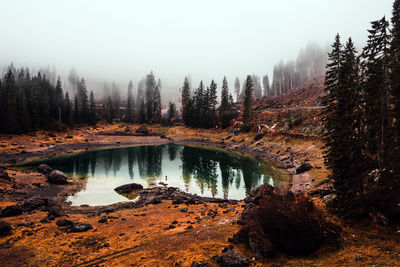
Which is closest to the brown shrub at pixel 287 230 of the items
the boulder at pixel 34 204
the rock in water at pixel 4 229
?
the rock in water at pixel 4 229

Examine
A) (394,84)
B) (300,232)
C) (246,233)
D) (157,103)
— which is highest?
(157,103)

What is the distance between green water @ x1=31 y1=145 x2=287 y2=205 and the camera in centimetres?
4028

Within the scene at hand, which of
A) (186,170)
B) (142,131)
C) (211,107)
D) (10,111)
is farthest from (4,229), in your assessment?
(211,107)

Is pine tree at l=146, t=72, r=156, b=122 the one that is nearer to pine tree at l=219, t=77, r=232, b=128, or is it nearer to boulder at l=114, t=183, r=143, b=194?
pine tree at l=219, t=77, r=232, b=128

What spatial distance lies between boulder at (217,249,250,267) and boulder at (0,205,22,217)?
27.9 metres

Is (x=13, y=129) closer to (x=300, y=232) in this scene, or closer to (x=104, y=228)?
(x=104, y=228)

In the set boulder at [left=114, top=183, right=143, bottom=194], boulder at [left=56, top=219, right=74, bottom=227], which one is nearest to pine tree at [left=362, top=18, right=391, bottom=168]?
boulder at [left=56, top=219, right=74, bottom=227]

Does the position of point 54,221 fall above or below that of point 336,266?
below

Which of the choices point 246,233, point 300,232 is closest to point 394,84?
point 300,232

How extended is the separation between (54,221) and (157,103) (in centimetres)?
12685

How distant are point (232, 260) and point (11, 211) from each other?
95.4 feet

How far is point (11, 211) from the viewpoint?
84.0ft

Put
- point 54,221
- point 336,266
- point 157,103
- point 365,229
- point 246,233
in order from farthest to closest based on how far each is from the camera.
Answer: point 157,103 → point 54,221 → point 246,233 → point 365,229 → point 336,266

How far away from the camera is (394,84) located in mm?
15938
